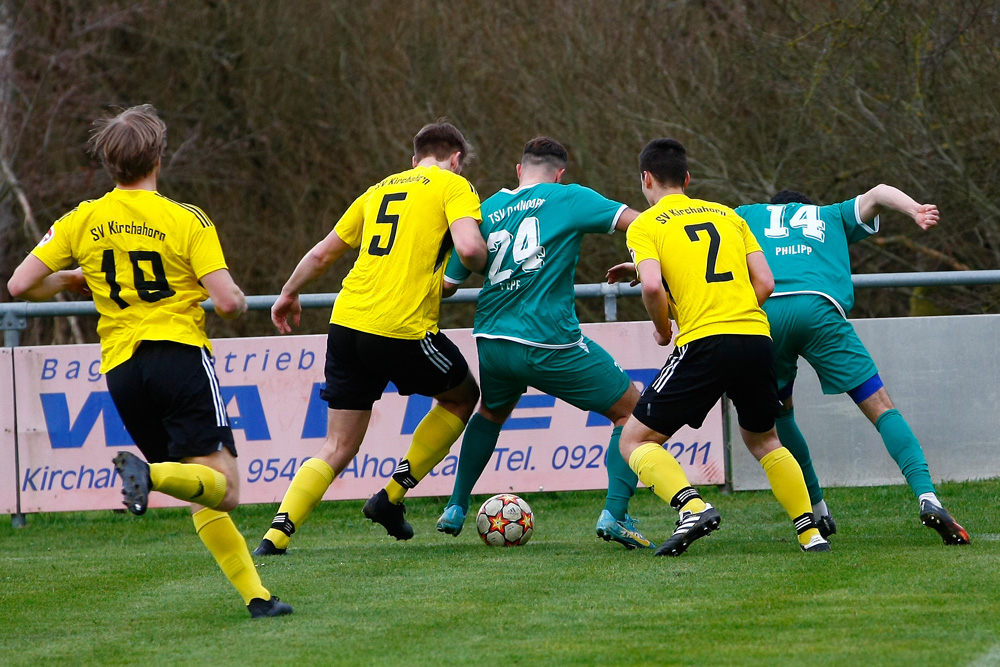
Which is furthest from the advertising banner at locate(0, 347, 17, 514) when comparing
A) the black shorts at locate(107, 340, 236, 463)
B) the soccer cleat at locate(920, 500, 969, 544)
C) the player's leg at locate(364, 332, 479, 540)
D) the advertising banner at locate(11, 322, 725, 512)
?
the soccer cleat at locate(920, 500, 969, 544)

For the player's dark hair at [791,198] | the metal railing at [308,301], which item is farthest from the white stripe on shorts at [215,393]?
the metal railing at [308,301]

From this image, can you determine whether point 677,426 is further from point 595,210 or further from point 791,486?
point 595,210

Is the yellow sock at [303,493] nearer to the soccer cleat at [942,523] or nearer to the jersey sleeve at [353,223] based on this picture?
the jersey sleeve at [353,223]

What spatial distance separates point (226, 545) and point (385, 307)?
1.88m

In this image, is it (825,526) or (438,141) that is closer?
(825,526)

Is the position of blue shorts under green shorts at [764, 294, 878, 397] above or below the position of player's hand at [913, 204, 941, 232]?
below

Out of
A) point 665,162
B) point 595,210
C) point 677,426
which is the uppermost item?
point 665,162

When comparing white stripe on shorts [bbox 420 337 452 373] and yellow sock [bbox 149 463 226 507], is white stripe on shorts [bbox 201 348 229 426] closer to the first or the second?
yellow sock [bbox 149 463 226 507]

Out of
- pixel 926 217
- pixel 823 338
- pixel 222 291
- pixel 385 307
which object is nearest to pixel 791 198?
Answer: pixel 823 338

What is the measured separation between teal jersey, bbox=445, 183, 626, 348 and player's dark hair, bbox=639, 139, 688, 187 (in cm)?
40

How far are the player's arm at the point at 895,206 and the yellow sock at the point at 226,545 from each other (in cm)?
340

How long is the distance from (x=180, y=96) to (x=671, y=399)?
48.2 ft

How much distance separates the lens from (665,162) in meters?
6.20

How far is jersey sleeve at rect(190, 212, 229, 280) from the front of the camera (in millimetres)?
4707
